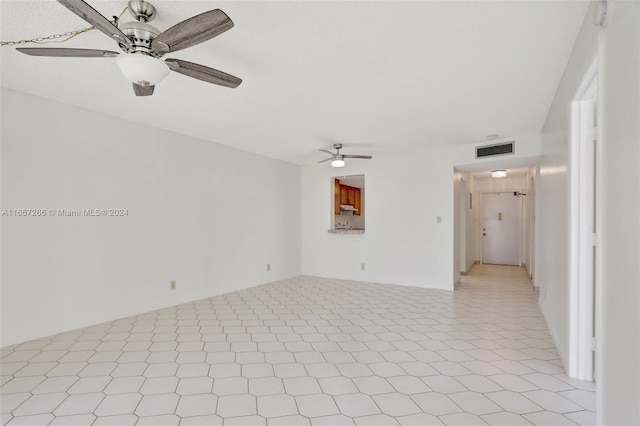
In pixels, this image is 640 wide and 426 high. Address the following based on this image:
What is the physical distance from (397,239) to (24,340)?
5.02 metres

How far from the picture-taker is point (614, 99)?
1306 mm

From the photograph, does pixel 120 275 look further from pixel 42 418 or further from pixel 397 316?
pixel 397 316

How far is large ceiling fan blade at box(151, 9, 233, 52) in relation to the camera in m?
1.42

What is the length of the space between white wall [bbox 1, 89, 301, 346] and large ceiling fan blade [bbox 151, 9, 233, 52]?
236cm

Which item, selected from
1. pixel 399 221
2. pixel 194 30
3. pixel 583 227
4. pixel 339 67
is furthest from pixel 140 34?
pixel 399 221

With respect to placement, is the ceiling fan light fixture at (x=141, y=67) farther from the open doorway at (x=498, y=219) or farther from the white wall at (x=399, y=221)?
the open doorway at (x=498, y=219)

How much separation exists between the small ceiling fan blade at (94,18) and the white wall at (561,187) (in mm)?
2488

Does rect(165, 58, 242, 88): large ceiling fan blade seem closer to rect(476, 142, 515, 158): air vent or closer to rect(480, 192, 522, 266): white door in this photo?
rect(476, 142, 515, 158): air vent

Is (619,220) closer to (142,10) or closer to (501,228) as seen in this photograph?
(142,10)

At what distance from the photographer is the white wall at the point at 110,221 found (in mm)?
2936

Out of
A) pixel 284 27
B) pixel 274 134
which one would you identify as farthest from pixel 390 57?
pixel 274 134

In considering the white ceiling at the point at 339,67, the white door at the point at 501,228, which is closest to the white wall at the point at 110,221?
the white ceiling at the point at 339,67

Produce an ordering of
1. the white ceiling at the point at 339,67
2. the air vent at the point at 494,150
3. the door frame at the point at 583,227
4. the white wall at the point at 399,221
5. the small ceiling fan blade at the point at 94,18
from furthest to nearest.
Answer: the white wall at the point at 399,221
the air vent at the point at 494,150
the door frame at the point at 583,227
the white ceiling at the point at 339,67
the small ceiling fan blade at the point at 94,18

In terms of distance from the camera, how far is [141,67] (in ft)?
5.33
